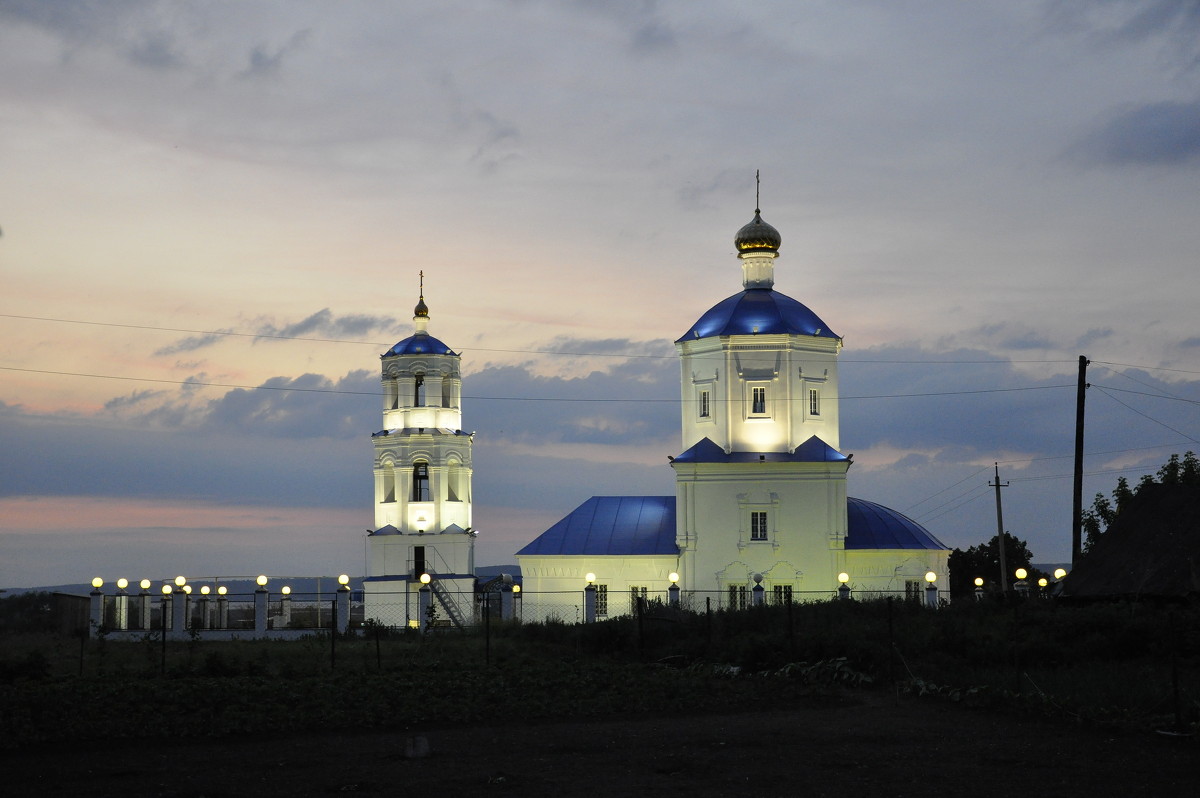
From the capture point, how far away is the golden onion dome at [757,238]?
54875 mm

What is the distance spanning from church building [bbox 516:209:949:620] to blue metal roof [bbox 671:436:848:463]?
0.19ft

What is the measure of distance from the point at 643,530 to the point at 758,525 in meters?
4.22

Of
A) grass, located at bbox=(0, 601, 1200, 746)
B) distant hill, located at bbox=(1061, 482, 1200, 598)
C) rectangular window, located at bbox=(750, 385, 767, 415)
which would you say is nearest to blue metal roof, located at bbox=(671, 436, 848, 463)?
rectangular window, located at bbox=(750, 385, 767, 415)

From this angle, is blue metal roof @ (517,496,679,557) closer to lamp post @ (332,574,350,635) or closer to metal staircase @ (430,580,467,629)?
metal staircase @ (430,580,467,629)

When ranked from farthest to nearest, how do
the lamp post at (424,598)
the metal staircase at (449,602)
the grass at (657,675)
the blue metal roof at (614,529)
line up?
the metal staircase at (449,602), the blue metal roof at (614,529), the lamp post at (424,598), the grass at (657,675)

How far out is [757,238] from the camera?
54875 millimetres

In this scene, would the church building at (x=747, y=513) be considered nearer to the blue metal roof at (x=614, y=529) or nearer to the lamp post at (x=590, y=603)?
the blue metal roof at (x=614, y=529)

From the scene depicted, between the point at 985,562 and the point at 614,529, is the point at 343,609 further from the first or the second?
the point at 985,562

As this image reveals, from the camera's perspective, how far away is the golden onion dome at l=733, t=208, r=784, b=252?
5488 cm

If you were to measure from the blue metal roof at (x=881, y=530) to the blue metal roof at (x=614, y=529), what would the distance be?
20.6 ft

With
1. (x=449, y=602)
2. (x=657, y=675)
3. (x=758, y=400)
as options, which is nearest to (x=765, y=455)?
(x=758, y=400)

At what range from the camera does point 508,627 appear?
42344 millimetres

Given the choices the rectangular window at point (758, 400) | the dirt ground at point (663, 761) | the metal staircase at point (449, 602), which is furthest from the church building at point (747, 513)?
the dirt ground at point (663, 761)

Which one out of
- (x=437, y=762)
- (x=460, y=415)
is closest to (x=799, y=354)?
(x=460, y=415)
